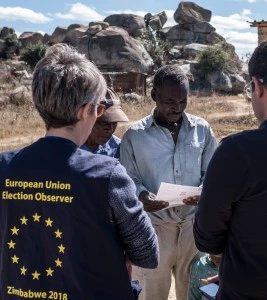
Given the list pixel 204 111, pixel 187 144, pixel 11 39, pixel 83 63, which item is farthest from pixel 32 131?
pixel 11 39

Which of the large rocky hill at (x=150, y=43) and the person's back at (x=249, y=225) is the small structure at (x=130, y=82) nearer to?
the large rocky hill at (x=150, y=43)

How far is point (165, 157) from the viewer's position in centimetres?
276

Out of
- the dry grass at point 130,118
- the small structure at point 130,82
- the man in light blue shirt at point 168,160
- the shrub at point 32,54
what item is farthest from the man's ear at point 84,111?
Answer: the shrub at point 32,54

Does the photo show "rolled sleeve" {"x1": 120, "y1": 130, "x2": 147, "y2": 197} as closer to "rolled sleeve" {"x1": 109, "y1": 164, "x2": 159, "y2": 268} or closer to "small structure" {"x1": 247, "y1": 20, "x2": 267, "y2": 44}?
"rolled sleeve" {"x1": 109, "y1": 164, "x2": 159, "y2": 268}

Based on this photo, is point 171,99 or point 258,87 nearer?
point 258,87

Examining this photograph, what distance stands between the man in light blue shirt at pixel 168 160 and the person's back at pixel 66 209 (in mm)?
1082

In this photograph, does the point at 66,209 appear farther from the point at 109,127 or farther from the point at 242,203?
the point at 109,127

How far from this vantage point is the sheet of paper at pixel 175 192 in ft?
8.00

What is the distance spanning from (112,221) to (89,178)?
0.54 ft

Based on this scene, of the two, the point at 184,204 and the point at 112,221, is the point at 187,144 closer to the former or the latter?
the point at 184,204

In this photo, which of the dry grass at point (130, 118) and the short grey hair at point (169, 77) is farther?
the dry grass at point (130, 118)

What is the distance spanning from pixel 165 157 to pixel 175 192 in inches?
12.7

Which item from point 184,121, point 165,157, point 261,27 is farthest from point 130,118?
point 165,157

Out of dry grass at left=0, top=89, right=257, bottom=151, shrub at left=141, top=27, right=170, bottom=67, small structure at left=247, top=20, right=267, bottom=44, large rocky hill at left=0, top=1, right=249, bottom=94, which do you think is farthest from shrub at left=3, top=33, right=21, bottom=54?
small structure at left=247, top=20, right=267, bottom=44
